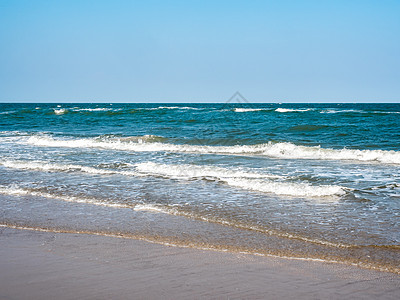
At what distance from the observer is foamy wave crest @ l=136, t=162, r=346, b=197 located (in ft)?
24.4

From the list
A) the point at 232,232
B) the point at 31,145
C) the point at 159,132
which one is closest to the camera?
the point at 232,232

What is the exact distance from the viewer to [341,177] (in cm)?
923

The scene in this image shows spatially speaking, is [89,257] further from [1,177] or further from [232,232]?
[1,177]

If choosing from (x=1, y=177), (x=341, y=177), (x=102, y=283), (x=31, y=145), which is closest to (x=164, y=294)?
(x=102, y=283)

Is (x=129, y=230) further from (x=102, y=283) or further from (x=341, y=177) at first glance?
(x=341, y=177)

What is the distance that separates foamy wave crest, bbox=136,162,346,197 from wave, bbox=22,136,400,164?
4.26m

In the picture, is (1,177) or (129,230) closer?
(129,230)

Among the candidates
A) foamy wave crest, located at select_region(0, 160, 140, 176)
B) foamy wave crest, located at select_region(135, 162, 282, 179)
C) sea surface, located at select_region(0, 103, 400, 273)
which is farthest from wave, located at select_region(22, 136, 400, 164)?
foamy wave crest, located at select_region(0, 160, 140, 176)

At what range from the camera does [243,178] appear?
888 centimetres

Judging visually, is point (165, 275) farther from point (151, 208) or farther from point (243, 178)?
point (243, 178)

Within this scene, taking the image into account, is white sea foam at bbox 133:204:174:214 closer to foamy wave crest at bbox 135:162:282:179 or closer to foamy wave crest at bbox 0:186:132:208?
foamy wave crest at bbox 0:186:132:208

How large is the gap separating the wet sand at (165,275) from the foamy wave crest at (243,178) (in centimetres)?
344

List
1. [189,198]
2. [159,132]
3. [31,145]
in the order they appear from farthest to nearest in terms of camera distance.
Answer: [159,132] < [31,145] < [189,198]

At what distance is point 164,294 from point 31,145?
1595 centimetres
